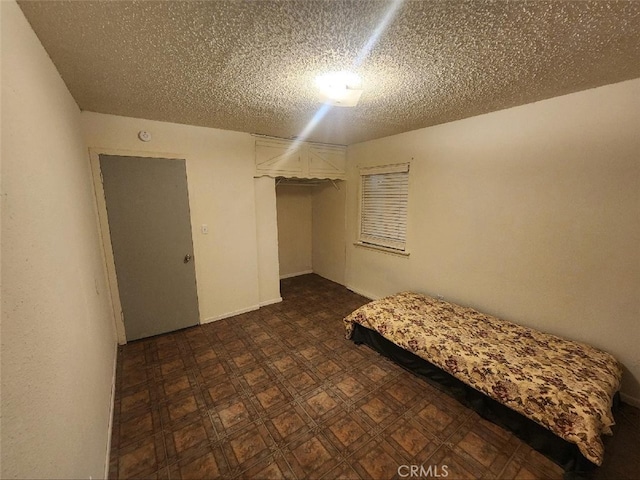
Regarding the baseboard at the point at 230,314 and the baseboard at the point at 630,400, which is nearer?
the baseboard at the point at 630,400

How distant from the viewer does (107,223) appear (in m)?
2.60

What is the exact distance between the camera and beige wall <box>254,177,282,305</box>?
359 cm

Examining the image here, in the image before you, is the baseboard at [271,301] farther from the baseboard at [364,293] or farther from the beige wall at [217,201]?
the baseboard at [364,293]

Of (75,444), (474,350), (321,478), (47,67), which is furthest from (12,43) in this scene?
(474,350)

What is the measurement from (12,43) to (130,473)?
7.28 feet

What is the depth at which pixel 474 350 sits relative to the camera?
2.03m

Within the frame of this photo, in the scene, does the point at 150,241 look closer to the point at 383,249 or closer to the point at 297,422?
the point at 297,422

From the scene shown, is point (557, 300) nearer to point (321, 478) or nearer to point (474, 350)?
point (474, 350)

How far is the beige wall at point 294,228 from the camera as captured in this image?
16.5 ft

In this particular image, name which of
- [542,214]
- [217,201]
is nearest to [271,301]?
[217,201]

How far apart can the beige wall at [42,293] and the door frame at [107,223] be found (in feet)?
2.83

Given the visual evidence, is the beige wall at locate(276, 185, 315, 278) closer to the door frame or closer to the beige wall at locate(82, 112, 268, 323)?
the beige wall at locate(82, 112, 268, 323)

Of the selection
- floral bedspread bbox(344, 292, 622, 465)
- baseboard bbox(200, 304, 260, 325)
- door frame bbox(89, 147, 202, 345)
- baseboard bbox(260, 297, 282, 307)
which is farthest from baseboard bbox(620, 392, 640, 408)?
door frame bbox(89, 147, 202, 345)

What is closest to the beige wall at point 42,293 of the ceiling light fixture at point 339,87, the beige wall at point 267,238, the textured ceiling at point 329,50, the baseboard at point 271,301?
the textured ceiling at point 329,50
